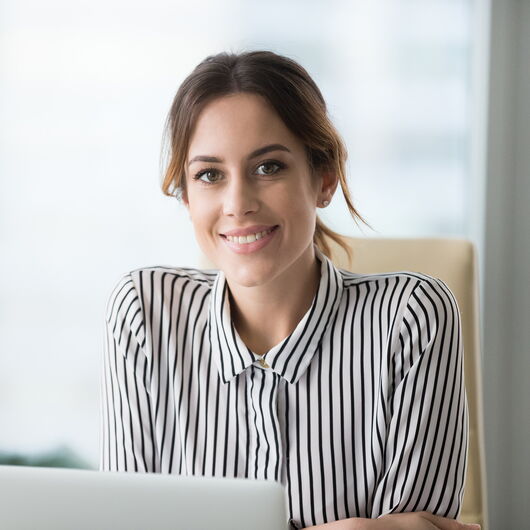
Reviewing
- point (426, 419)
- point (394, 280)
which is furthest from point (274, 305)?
point (426, 419)

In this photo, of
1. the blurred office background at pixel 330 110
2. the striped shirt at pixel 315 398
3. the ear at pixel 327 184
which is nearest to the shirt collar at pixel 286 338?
the striped shirt at pixel 315 398

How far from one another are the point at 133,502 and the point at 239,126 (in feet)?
2.16

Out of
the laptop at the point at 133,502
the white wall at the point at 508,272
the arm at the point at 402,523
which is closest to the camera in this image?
the laptop at the point at 133,502

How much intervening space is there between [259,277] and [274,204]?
118 mm

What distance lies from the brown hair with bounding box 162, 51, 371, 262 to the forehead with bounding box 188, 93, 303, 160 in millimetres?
12

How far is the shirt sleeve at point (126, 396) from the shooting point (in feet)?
4.02

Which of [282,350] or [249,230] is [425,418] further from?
[249,230]

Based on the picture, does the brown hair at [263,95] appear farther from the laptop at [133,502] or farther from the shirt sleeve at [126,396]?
the laptop at [133,502]

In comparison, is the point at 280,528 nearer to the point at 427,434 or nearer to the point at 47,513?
the point at 47,513

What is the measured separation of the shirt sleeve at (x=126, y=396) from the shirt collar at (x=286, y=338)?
132 mm

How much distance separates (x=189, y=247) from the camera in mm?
2281

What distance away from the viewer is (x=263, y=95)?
44.3 inches

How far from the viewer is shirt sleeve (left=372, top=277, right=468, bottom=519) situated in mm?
1108

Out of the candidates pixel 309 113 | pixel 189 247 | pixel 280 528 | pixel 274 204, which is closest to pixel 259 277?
pixel 274 204
